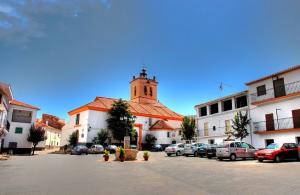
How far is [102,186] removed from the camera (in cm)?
877

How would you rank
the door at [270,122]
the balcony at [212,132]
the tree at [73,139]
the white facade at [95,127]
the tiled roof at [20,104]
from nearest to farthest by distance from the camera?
the door at [270,122] < the balcony at [212,132] < the tiled roof at [20,104] < the white facade at [95,127] < the tree at [73,139]

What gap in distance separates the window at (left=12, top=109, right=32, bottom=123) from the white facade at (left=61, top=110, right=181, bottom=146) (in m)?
9.69

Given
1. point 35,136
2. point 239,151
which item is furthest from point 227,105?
point 35,136

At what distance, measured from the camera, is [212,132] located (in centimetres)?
3566

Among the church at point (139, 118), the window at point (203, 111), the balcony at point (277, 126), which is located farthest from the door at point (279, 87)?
the church at point (139, 118)

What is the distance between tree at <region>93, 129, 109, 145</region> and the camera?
4516cm

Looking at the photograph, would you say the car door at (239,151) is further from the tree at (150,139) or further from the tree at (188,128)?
the tree at (150,139)

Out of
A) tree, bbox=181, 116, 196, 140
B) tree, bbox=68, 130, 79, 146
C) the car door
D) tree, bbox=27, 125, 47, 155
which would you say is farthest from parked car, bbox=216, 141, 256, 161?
tree, bbox=68, 130, 79, 146

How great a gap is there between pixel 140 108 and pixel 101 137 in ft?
54.8

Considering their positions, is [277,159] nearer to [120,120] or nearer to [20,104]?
[120,120]

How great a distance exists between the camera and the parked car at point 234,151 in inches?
835

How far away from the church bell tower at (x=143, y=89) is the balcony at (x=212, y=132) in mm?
31411

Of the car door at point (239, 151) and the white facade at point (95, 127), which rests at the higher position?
the white facade at point (95, 127)

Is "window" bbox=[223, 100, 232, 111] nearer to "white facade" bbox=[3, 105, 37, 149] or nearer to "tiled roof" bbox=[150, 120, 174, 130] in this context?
"tiled roof" bbox=[150, 120, 174, 130]
